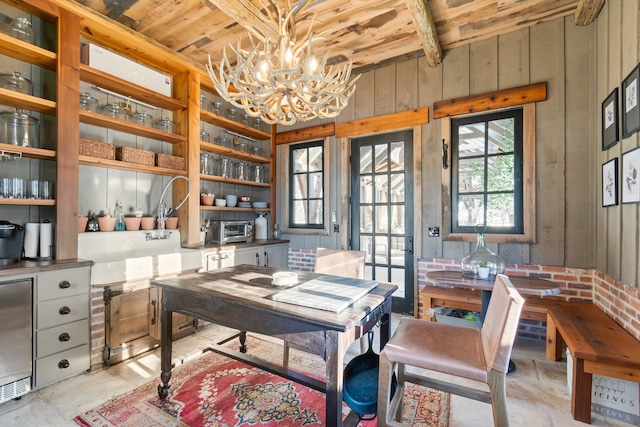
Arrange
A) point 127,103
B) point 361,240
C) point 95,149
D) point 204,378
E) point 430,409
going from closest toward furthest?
point 430,409 < point 204,378 < point 95,149 < point 127,103 < point 361,240

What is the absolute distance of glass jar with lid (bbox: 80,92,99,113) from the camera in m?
2.55

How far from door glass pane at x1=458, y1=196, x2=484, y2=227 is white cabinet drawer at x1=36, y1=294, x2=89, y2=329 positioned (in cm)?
348

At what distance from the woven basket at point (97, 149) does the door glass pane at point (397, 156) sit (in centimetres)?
295

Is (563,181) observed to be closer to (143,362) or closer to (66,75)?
(143,362)

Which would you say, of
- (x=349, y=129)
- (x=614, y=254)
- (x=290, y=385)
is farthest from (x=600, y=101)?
(x=290, y=385)

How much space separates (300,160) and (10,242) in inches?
122

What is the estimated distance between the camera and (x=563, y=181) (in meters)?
2.67

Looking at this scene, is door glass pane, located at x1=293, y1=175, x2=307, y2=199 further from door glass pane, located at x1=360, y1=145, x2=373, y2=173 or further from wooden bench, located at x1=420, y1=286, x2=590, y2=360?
wooden bench, located at x1=420, y1=286, x2=590, y2=360

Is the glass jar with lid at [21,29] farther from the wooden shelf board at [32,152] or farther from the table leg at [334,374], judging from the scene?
the table leg at [334,374]

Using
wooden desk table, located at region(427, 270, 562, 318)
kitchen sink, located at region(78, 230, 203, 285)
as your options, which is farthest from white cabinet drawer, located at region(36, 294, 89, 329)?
wooden desk table, located at region(427, 270, 562, 318)

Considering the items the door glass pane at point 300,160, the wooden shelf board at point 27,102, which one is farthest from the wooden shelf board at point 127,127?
the door glass pane at point 300,160

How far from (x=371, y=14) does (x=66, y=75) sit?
262cm

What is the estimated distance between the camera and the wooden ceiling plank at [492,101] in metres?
2.76

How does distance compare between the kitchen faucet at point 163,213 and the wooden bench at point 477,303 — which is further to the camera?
the kitchen faucet at point 163,213
